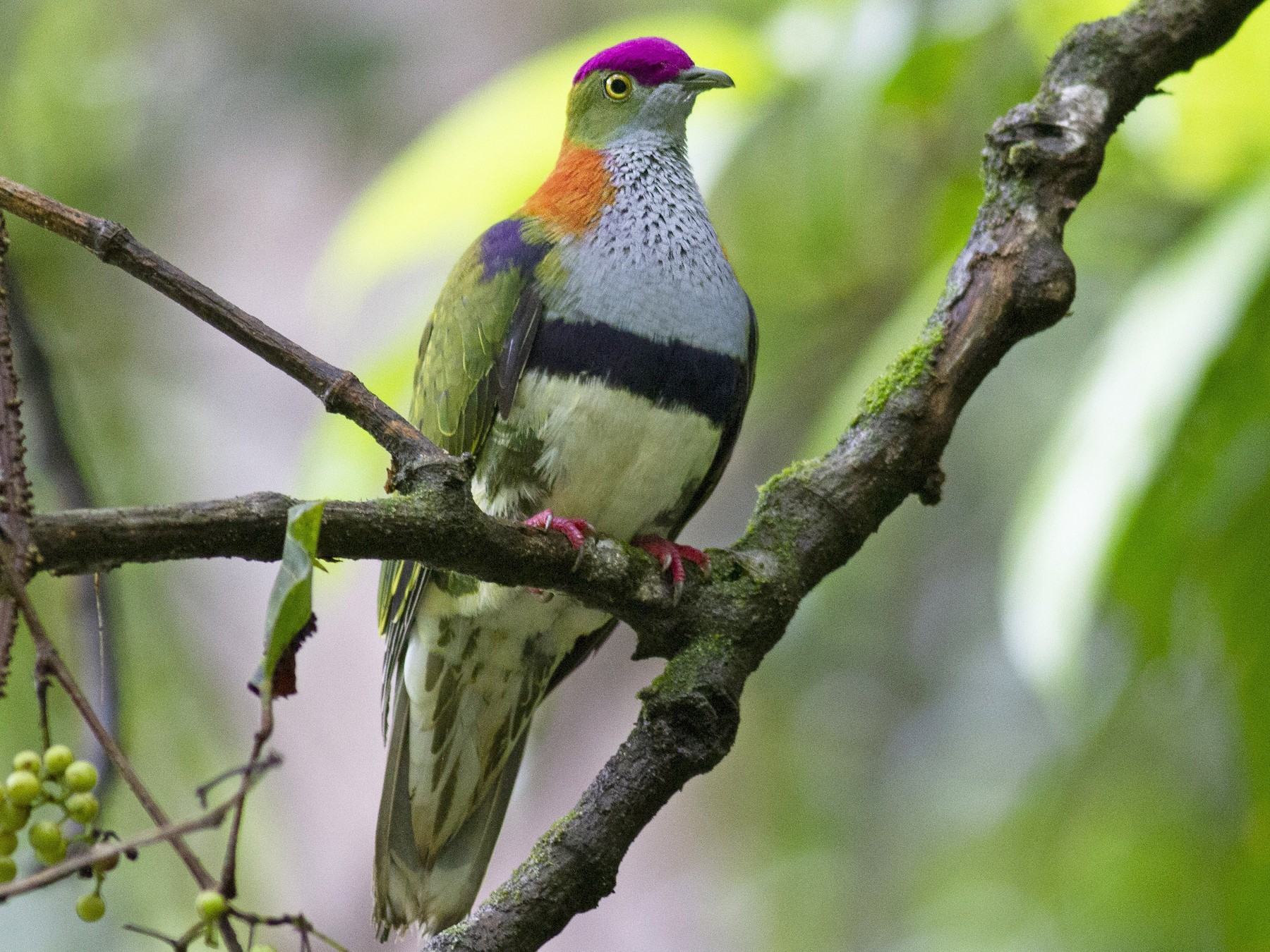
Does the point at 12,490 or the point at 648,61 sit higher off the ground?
the point at 648,61

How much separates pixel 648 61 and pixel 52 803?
2900 mm

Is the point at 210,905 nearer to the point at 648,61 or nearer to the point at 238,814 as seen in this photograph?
the point at 238,814

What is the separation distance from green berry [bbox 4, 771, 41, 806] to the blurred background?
858 mm

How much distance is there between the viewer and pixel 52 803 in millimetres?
1470

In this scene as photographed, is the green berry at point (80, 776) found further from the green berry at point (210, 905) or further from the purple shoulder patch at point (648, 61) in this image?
the purple shoulder patch at point (648, 61)

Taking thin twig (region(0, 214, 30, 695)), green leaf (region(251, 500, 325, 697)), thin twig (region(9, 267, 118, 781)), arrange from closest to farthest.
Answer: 1. thin twig (region(0, 214, 30, 695))
2. green leaf (region(251, 500, 325, 697))
3. thin twig (region(9, 267, 118, 781))

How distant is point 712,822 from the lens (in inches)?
270

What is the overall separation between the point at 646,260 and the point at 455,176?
1160mm

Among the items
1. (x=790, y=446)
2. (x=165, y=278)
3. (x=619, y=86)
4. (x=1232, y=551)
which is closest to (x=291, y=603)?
(x=165, y=278)

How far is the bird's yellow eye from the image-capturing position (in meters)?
3.80

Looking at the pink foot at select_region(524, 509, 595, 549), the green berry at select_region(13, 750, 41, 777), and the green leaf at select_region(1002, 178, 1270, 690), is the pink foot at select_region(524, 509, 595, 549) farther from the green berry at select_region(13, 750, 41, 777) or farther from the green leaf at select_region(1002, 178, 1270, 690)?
the green berry at select_region(13, 750, 41, 777)

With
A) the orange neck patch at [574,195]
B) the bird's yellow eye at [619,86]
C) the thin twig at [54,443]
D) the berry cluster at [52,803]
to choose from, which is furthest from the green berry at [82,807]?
the bird's yellow eye at [619,86]

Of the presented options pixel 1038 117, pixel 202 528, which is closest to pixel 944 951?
pixel 1038 117

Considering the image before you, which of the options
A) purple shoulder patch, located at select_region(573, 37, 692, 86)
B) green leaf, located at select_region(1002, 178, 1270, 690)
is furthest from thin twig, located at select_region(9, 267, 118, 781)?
green leaf, located at select_region(1002, 178, 1270, 690)
